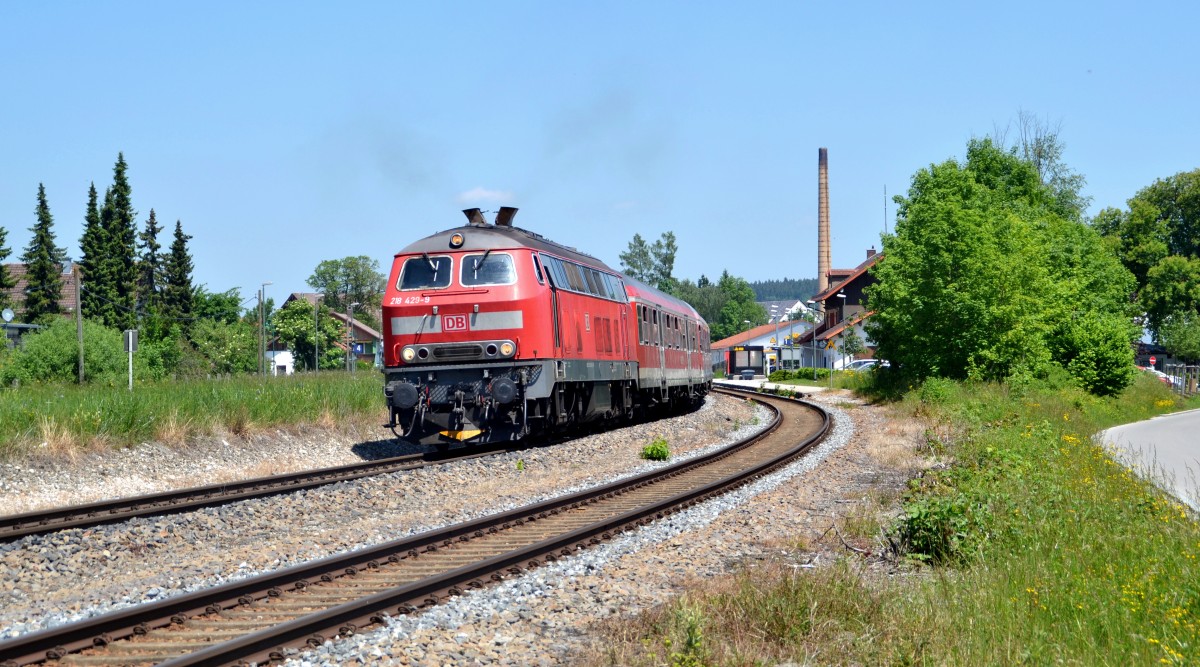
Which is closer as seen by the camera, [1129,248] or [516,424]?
[516,424]

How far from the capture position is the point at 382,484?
13523mm

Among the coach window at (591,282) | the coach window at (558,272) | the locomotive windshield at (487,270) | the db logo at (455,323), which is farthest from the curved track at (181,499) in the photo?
the coach window at (591,282)

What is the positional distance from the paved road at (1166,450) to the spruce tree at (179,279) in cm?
6648

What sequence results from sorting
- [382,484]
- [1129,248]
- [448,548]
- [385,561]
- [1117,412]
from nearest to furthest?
[385,561] < [448,548] < [382,484] < [1117,412] < [1129,248]

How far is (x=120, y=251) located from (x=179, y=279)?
8.88 m

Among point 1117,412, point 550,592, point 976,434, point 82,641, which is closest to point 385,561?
point 550,592

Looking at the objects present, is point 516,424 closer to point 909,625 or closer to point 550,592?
point 550,592

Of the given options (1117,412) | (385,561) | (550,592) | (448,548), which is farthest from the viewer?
(1117,412)

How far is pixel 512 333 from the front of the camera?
16891 millimetres

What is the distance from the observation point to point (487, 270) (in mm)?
17297

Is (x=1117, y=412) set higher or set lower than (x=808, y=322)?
lower

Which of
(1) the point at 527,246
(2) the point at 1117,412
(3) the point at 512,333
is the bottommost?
(2) the point at 1117,412

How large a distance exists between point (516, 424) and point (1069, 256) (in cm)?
3200

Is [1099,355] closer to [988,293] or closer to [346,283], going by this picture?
[988,293]
